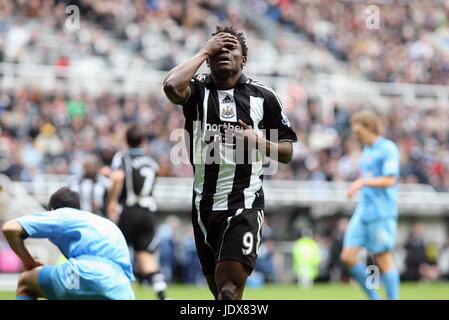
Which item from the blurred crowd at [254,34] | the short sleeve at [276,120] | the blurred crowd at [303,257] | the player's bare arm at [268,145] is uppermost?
the blurred crowd at [254,34]

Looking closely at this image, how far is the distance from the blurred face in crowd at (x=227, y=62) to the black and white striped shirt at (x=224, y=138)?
15cm

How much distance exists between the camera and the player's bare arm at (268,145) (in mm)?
7191

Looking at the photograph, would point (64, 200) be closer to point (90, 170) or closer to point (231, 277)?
point (231, 277)

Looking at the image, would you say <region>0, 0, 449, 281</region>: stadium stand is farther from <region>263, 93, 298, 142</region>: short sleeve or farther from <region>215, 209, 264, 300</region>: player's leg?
<region>215, 209, 264, 300</region>: player's leg

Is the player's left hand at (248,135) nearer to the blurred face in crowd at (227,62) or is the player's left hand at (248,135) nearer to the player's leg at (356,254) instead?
the blurred face in crowd at (227,62)

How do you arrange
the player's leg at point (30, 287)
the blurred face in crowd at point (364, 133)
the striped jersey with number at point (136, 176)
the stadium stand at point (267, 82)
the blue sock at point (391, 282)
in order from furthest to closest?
the stadium stand at point (267, 82), the striped jersey with number at point (136, 176), the blurred face in crowd at point (364, 133), the blue sock at point (391, 282), the player's leg at point (30, 287)

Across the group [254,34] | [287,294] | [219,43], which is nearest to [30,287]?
[219,43]

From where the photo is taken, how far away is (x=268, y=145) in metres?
Result: 7.29

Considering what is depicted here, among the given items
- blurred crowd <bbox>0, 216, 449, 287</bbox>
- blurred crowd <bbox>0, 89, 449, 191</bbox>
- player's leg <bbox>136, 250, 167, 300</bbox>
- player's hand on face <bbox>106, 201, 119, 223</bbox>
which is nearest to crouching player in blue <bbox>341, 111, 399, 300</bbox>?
player's leg <bbox>136, 250, 167, 300</bbox>

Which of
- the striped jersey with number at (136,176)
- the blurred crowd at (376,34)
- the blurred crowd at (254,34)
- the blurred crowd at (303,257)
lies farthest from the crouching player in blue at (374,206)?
the blurred crowd at (376,34)

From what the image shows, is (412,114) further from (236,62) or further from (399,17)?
(236,62)

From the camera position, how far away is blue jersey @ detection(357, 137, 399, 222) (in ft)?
39.6

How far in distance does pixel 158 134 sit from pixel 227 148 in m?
15.3

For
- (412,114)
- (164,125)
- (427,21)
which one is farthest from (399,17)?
(164,125)
